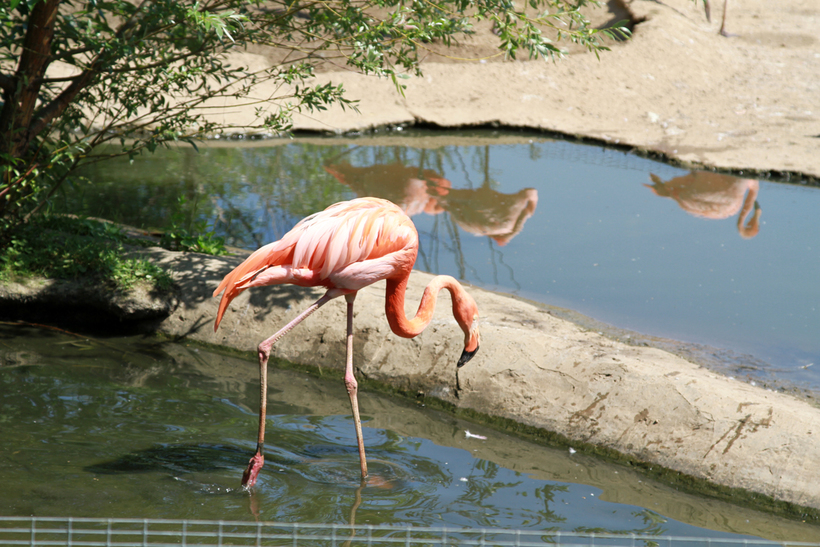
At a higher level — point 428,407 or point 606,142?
point 606,142

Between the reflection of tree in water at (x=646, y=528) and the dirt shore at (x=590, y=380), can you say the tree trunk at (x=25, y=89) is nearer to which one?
the dirt shore at (x=590, y=380)

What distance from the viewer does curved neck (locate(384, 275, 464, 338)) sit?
3.76 metres

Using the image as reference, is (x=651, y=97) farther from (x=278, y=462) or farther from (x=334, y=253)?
(x=278, y=462)

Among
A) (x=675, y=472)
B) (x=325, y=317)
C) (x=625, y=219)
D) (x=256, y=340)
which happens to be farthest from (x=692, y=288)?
(x=256, y=340)

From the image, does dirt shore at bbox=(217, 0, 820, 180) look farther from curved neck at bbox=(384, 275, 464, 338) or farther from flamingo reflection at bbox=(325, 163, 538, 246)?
curved neck at bbox=(384, 275, 464, 338)

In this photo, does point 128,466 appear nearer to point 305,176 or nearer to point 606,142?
point 305,176

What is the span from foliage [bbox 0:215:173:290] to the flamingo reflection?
11.4 ft

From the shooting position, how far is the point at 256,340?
196 inches

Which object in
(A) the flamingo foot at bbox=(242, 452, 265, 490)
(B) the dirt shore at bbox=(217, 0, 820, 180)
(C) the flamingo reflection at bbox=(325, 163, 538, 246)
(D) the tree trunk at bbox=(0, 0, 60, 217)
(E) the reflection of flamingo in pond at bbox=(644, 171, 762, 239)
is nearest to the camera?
(A) the flamingo foot at bbox=(242, 452, 265, 490)

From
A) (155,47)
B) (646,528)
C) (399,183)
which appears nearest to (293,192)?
(399,183)

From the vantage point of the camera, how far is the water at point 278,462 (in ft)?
11.1

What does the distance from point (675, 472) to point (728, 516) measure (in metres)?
0.33

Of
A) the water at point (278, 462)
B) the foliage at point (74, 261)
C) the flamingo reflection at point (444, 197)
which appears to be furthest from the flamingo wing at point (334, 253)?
the flamingo reflection at point (444, 197)

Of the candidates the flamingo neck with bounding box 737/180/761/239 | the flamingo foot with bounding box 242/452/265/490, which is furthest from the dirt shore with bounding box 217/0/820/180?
the flamingo foot with bounding box 242/452/265/490
